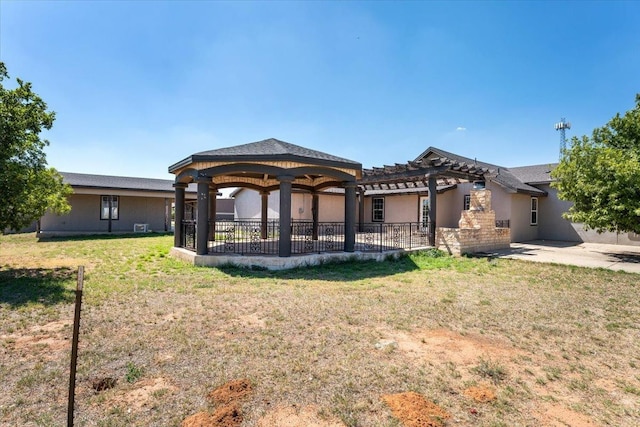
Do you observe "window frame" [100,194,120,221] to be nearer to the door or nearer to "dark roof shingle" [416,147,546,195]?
the door

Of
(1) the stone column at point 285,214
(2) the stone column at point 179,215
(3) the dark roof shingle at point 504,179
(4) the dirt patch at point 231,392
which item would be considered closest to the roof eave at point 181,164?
(2) the stone column at point 179,215

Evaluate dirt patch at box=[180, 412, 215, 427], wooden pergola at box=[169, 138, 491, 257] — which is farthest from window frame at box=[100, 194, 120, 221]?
dirt patch at box=[180, 412, 215, 427]

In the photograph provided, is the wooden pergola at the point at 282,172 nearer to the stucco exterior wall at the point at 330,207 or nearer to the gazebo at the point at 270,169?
the gazebo at the point at 270,169

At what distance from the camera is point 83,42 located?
1009 centimetres

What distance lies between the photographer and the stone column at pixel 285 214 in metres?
9.29

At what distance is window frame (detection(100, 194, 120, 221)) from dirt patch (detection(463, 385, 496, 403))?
22535mm

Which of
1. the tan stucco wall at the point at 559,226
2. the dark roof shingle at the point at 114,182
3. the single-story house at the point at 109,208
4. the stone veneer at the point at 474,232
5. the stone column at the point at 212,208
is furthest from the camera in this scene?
the dark roof shingle at the point at 114,182

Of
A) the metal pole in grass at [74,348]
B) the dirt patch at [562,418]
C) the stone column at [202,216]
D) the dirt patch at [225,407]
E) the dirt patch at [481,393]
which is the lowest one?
the dirt patch at [562,418]

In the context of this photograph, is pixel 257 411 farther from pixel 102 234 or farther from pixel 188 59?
pixel 102 234

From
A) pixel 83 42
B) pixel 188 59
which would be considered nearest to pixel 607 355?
pixel 188 59

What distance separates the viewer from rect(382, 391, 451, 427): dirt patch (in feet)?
8.61

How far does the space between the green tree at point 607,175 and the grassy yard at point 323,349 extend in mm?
4949

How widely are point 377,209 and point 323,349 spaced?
18.6 meters

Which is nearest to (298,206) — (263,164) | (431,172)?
(431,172)
